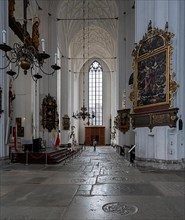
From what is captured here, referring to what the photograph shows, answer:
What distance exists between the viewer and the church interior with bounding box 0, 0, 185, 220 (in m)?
6.10

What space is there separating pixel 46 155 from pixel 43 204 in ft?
33.1

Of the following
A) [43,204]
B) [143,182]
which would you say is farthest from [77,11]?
[43,204]

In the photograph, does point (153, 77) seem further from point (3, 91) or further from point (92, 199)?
point (92, 199)

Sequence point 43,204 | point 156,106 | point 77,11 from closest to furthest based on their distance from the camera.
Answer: point 43,204 → point 156,106 → point 77,11

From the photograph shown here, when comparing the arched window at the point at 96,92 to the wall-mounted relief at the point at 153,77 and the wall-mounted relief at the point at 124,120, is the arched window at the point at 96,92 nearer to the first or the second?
the wall-mounted relief at the point at 124,120

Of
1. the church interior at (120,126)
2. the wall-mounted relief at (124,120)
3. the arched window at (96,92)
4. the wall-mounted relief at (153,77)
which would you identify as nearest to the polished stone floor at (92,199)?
the church interior at (120,126)

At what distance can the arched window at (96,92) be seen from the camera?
49.0 meters

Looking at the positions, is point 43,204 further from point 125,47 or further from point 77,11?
point 77,11

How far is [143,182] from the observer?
8945 mm

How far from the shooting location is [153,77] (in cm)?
1291

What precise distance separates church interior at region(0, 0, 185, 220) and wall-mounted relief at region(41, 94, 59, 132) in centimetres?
9

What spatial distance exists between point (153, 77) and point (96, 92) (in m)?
36.4

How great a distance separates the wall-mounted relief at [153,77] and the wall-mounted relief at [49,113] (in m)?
12.6

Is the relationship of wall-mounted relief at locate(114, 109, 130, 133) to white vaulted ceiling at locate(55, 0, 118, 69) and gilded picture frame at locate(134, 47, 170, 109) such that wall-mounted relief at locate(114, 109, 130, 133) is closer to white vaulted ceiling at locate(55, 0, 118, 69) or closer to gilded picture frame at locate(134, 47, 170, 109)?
gilded picture frame at locate(134, 47, 170, 109)
